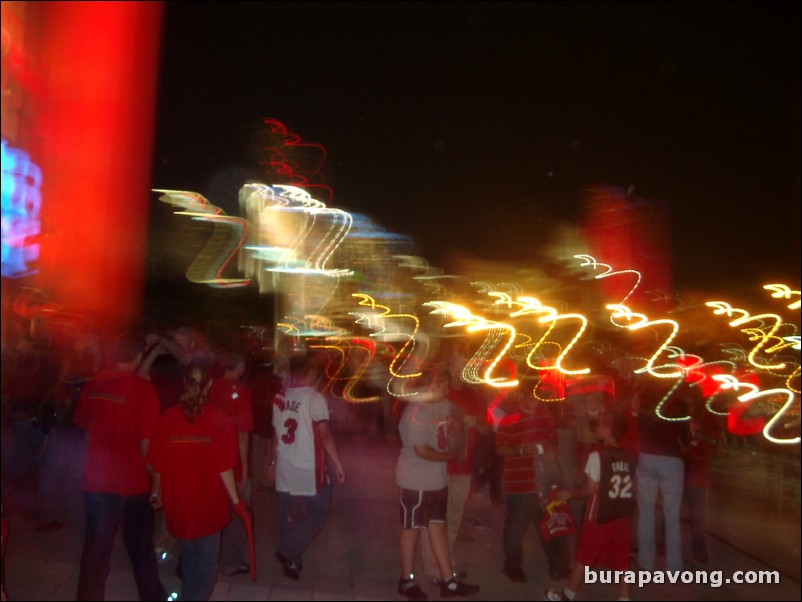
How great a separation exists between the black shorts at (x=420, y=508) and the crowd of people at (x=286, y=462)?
0.04 feet

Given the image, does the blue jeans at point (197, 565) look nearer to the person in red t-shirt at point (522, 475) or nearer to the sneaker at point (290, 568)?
the sneaker at point (290, 568)

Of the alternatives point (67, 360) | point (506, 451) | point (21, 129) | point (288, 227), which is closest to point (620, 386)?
point (506, 451)

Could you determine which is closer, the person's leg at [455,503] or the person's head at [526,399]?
the person's head at [526,399]

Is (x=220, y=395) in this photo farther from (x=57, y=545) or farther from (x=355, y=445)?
(x=355, y=445)

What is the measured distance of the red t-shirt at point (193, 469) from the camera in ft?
15.8

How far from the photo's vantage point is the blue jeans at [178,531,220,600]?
16.0 feet

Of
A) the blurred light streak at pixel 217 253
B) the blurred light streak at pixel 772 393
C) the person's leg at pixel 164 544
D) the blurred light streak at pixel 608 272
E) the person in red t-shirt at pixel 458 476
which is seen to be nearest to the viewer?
the person in red t-shirt at pixel 458 476

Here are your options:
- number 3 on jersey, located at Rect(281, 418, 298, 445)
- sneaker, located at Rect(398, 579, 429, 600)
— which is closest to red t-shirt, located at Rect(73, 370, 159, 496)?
number 3 on jersey, located at Rect(281, 418, 298, 445)

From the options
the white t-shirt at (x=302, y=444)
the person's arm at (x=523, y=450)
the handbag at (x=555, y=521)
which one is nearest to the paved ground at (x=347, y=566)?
the handbag at (x=555, y=521)

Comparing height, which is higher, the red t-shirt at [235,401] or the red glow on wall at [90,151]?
the red glow on wall at [90,151]

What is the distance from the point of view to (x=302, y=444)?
6496 mm

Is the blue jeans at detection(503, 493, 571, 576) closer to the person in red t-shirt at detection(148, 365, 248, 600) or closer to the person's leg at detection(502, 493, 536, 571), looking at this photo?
the person's leg at detection(502, 493, 536, 571)

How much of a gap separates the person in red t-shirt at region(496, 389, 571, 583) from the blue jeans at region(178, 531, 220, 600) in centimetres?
303

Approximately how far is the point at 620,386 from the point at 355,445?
8.24 metres
